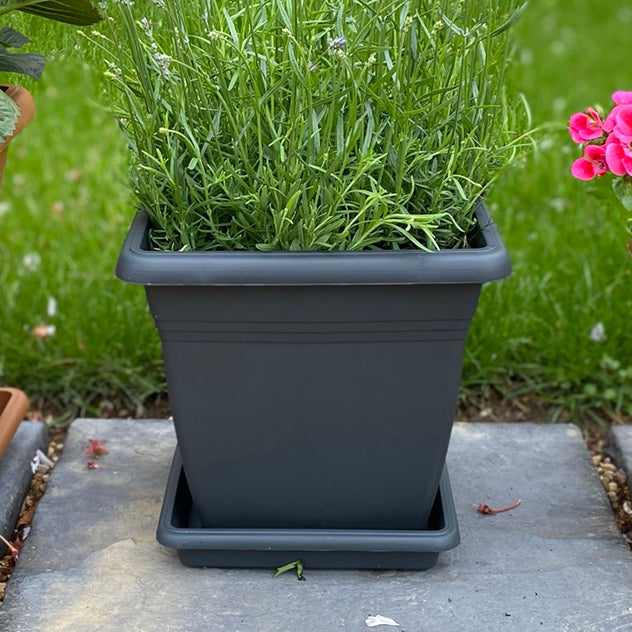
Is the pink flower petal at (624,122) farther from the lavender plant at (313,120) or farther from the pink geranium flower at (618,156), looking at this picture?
the lavender plant at (313,120)

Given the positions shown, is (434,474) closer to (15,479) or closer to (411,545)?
(411,545)

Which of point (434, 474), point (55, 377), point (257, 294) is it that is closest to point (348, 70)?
point (257, 294)

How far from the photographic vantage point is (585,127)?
1763 millimetres

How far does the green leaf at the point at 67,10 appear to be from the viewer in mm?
1574

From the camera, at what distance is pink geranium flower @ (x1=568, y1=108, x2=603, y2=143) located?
5.72 ft

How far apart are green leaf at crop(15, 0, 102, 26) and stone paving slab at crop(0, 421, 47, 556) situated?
0.85m

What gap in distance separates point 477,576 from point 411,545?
14 centimetres

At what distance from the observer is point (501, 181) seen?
2920 mm

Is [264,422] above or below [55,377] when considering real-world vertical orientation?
above

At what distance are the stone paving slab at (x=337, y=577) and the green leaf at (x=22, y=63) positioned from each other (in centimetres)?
78

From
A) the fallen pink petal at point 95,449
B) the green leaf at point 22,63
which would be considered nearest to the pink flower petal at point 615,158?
the green leaf at point 22,63

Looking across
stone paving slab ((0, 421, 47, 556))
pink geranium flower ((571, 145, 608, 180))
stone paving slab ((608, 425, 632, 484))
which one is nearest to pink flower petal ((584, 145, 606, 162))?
pink geranium flower ((571, 145, 608, 180))

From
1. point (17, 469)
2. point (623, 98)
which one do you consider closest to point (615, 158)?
point (623, 98)

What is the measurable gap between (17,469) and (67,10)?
34.4 inches
